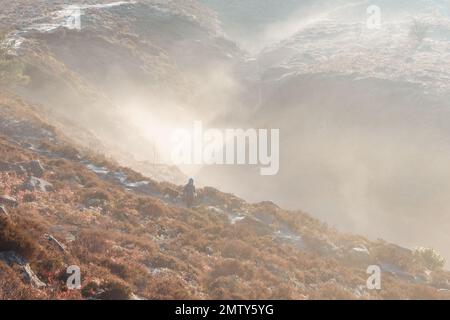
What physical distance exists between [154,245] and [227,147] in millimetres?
54706

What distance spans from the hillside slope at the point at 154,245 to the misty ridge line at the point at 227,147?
3537cm

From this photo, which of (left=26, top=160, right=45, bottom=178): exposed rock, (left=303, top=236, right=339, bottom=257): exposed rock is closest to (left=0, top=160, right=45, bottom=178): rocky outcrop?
(left=26, top=160, right=45, bottom=178): exposed rock

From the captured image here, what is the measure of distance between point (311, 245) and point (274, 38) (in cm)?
11493

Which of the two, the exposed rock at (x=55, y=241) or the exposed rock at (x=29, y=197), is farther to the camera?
the exposed rock at (x=29, y=197)

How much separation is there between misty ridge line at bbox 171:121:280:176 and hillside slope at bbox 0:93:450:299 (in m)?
35.4

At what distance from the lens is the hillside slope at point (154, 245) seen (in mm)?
14290

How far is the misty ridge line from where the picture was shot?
67875 millimetres

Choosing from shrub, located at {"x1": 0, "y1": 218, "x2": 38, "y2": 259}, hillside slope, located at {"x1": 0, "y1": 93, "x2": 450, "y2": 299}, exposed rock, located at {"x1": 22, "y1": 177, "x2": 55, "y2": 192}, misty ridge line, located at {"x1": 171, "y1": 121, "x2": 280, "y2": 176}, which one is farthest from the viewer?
misty ridge line, located at {"x1": 171, "y1": 121, "x2": 280, "y2": 176}

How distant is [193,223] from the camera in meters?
25.1

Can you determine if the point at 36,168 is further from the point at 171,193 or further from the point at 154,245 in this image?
the point at 154,245

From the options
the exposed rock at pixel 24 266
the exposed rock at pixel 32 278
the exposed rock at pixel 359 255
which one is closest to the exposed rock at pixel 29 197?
the exposed rock at pixel 24 266

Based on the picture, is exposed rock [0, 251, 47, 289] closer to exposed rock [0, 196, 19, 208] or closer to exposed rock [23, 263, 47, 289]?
exposed rock [23, 263, 47, 289]

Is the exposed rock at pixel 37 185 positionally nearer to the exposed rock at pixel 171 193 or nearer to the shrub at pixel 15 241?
the exposed rock at pixel 171 193

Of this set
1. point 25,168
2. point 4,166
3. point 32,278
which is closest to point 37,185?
point 25,168
